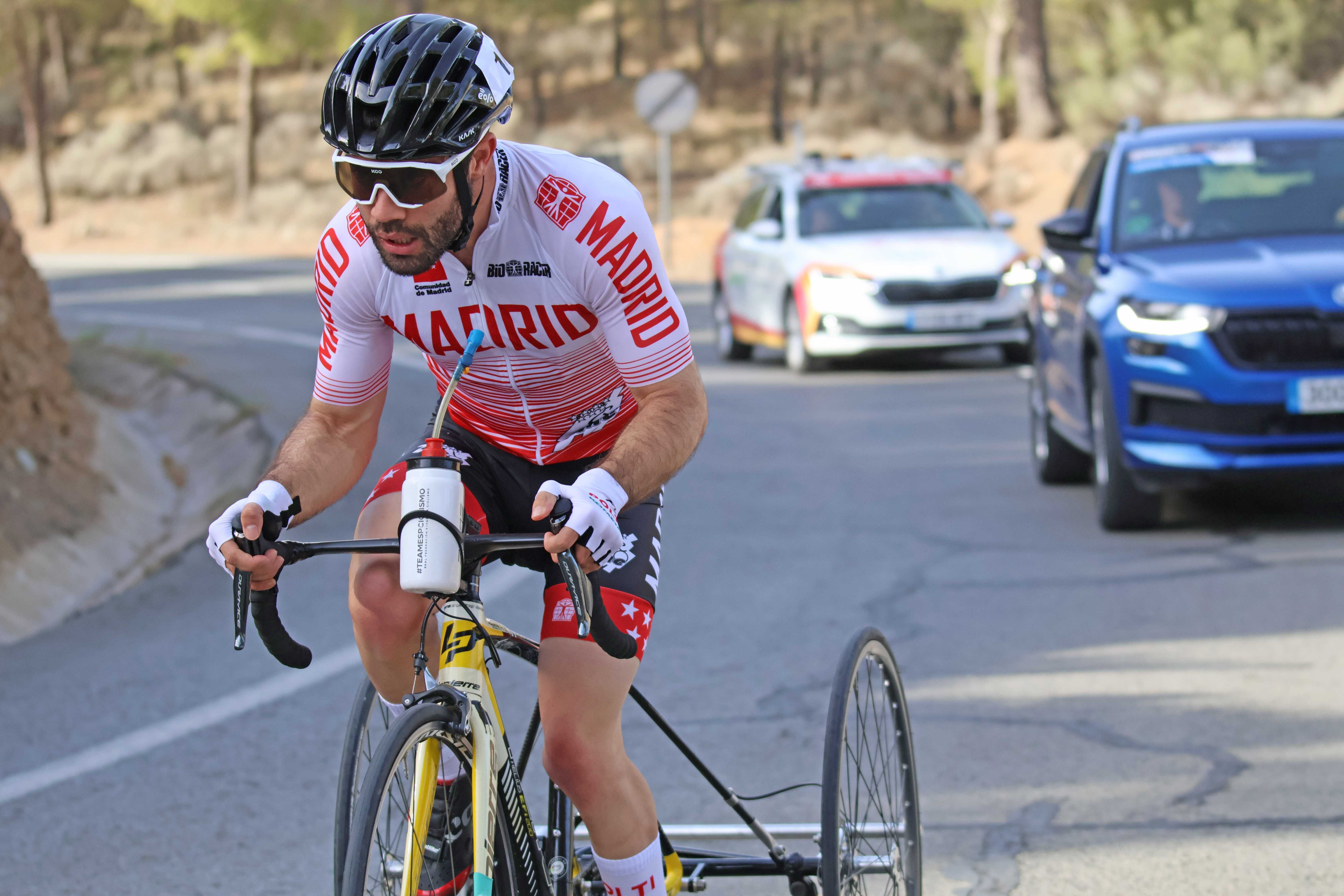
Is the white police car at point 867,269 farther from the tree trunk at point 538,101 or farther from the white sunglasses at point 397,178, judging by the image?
the tree trunk at point 538,101

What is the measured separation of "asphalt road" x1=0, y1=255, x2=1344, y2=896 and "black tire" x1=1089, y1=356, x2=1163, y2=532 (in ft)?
0.42

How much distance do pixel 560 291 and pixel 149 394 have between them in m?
12.9

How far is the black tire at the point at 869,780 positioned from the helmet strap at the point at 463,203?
1076 millimetres

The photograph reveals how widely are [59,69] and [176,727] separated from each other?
65.1 metres

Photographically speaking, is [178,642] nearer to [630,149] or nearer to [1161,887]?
[1161,887]

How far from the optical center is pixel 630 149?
53.5m

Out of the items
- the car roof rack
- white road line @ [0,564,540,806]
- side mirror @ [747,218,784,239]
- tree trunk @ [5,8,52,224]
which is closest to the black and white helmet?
white road line @ [0,564,540,806]

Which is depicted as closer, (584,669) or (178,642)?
(584,669)

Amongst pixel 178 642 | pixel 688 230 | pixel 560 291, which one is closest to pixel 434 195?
pixel 560 291

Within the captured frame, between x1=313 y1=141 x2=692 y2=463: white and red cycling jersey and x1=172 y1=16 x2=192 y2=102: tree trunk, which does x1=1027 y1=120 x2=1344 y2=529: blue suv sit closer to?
x1=313 y1=141 x2=692 y2=463: white and red cycling jersey

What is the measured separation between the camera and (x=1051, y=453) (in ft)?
34.0

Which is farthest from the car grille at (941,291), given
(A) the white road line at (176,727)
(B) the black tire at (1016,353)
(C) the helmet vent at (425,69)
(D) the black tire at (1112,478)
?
(C) the helmet vent at (425,69)

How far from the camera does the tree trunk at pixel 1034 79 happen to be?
121 ft

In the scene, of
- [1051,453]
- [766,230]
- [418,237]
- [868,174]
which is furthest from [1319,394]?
[868,174]
